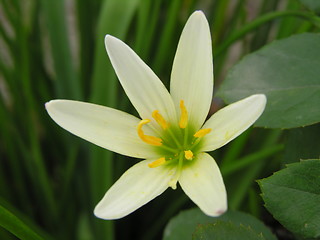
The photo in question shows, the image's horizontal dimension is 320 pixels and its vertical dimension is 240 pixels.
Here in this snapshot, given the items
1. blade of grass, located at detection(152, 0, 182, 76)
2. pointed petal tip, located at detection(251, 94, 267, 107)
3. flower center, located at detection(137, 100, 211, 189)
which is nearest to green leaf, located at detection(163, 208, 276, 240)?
flower center, located at detection(137, 100, 211, 189)

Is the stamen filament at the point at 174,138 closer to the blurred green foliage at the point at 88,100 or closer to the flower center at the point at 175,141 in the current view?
the flower center at the point at 175,141

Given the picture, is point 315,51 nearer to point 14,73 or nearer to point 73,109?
point 73,109

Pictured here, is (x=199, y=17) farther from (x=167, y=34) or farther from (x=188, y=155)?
(x=167, y=34)

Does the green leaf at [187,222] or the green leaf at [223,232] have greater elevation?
the green leaf at [223,232]

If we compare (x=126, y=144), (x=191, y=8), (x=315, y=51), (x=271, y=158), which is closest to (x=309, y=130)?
(x=315, y=51)

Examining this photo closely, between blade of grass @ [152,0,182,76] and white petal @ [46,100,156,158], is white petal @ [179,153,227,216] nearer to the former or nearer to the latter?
white petal @ [46,100,156,158]

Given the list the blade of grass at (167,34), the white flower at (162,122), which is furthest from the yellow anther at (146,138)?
the blade of grass at (167,34)
